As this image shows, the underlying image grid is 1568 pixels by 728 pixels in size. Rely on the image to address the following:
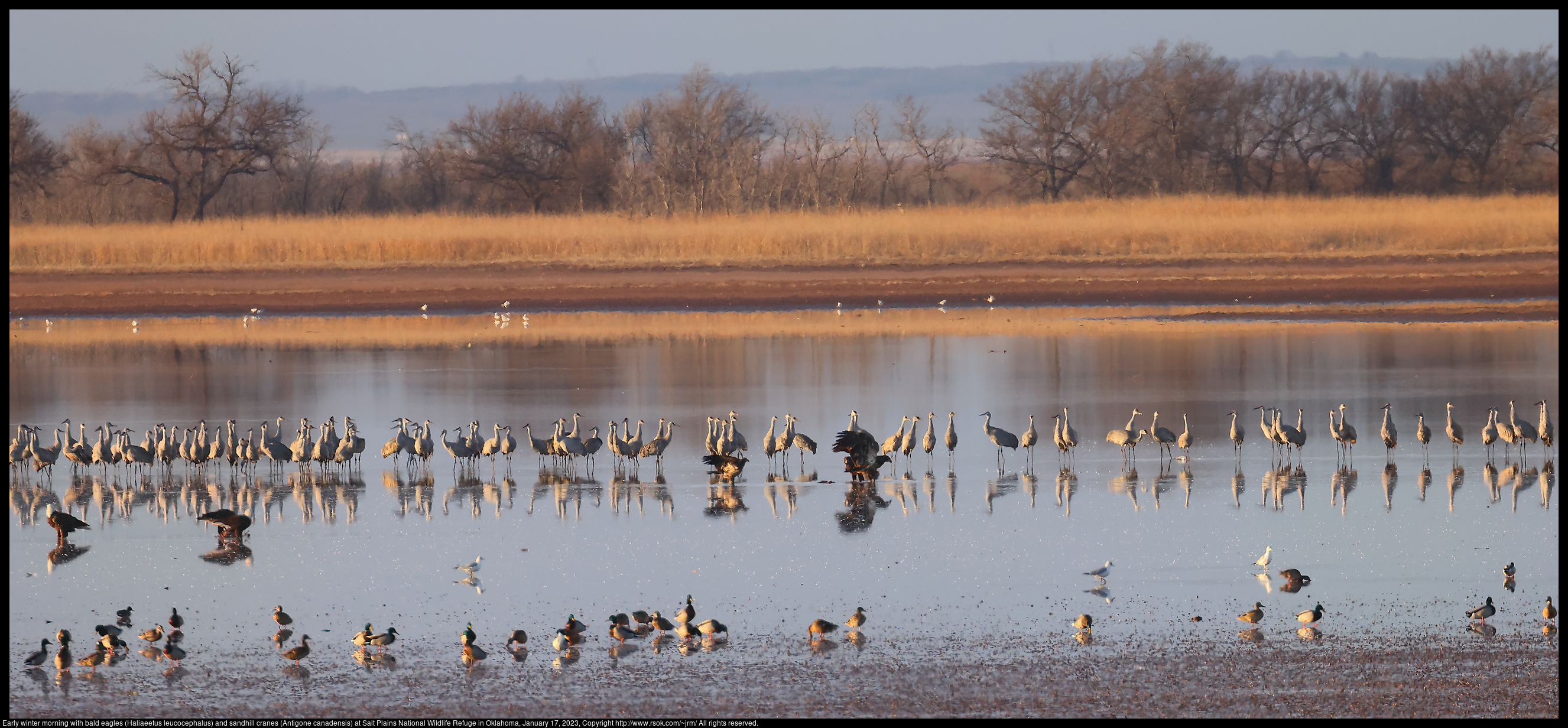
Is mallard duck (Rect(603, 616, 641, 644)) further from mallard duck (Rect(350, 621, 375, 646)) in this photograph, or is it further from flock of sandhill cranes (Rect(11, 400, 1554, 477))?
flock of sandhill cranes (Rect(11, 400, 1554, 477))

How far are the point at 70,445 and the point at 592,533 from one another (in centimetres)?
463

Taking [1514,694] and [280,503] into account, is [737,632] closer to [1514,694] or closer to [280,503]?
[1514,694]

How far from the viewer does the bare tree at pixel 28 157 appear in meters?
42.6

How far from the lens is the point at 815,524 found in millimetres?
9891

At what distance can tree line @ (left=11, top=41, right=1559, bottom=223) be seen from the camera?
151ft

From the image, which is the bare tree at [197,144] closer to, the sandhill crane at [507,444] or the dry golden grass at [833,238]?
the dry golden grass at [833,238]

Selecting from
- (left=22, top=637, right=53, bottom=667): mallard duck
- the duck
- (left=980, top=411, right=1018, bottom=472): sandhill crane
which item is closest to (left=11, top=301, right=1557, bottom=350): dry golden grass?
(left=980, top=411, right=1018, bottom=472): sandhill crane

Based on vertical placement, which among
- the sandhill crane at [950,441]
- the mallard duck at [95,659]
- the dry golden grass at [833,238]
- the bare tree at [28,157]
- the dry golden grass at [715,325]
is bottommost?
the mallard duck at [95,659]

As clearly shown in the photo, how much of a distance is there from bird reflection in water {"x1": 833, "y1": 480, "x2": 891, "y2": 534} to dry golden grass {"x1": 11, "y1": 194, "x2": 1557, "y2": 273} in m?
18.5

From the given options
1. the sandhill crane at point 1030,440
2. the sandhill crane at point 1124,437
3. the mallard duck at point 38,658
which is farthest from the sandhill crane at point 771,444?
the mallard duck at point 38,658

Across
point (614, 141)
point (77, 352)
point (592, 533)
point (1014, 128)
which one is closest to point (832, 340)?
point (77, 352)

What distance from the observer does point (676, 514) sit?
10.2 metres

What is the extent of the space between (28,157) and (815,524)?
128 ft

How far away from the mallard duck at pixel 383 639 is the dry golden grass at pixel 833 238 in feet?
73.3
